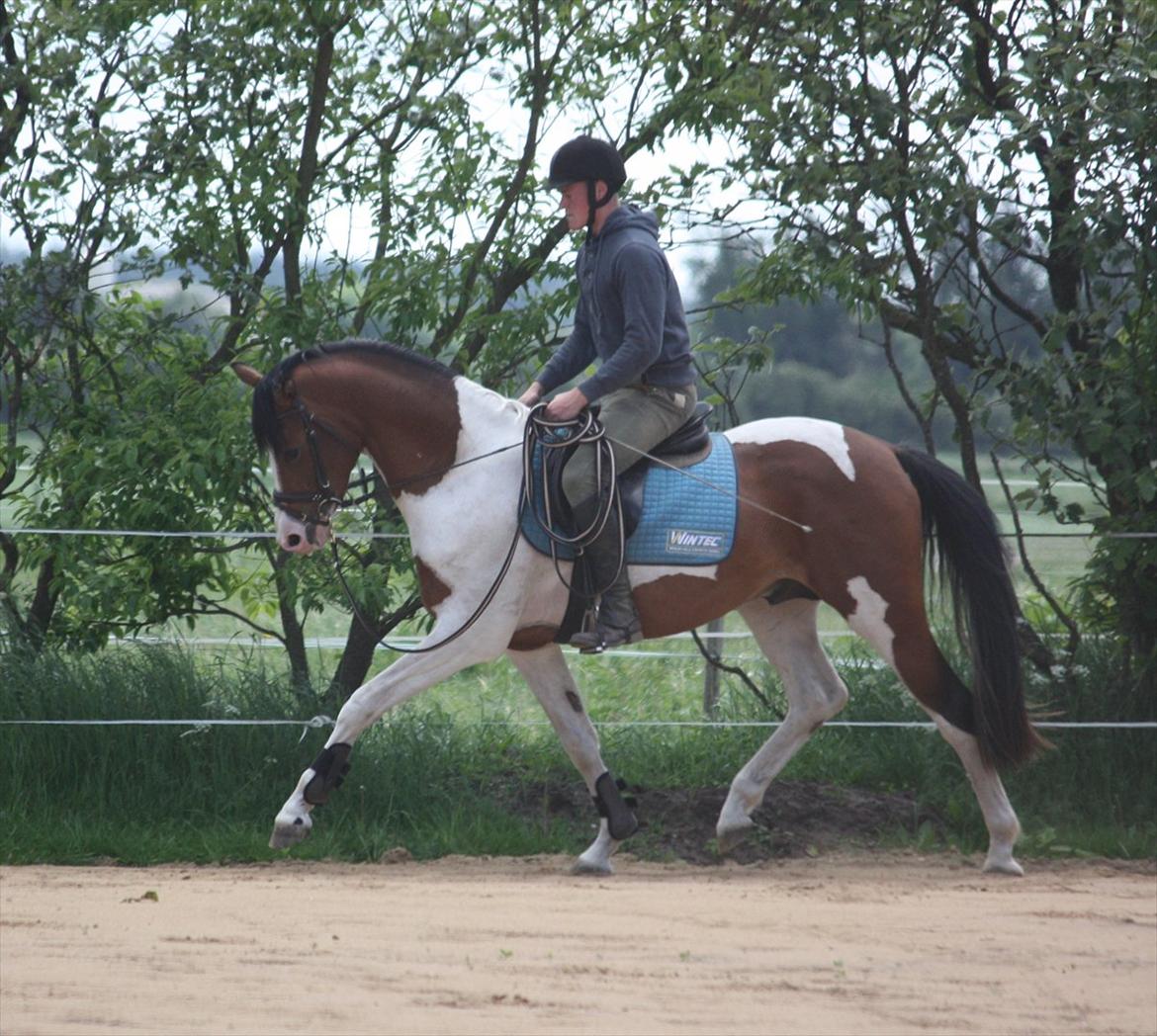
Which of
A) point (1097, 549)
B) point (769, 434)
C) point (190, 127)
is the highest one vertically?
point (190, 127)

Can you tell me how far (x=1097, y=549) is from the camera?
287 inches

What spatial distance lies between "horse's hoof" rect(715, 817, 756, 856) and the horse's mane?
212 cm

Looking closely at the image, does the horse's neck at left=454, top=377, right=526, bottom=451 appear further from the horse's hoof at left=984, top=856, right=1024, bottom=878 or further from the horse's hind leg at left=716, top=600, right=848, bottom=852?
the horse's hoof at left=984, top=856, right=1024, bottom=878

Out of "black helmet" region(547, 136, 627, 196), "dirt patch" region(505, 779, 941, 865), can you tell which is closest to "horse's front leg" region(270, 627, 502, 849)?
"dirt patch" region(505, 779, 941, 865)

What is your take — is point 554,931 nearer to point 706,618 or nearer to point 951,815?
point 706,618

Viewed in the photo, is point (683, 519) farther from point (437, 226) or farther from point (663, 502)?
point (437, 226)

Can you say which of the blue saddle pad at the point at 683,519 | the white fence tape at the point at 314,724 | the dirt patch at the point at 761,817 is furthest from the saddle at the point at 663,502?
the dirt patch at the point at 761,817

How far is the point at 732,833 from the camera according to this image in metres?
6.21

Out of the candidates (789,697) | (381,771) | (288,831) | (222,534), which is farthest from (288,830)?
(789,697)

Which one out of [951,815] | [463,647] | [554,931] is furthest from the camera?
[951,815]

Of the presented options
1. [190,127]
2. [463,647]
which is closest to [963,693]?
[463,647]

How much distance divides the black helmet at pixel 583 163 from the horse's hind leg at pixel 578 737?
70.9 inches

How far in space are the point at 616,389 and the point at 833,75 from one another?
2.60m

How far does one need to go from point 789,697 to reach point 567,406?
5.18 feet
